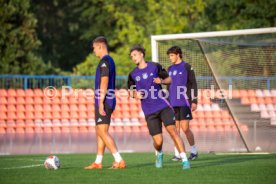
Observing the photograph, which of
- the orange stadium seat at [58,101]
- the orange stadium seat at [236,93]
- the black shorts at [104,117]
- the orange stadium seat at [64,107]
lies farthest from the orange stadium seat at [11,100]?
the black shorts at [104,117]

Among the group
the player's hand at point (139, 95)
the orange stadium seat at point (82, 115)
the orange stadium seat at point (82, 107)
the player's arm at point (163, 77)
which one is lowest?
the orange stadium seat at point (82, 115)

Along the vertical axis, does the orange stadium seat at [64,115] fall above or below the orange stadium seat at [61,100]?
→ below

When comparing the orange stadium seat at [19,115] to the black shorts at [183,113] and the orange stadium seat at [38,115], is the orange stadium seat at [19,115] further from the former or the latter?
the black shorts at [183,113]

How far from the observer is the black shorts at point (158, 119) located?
446 inches

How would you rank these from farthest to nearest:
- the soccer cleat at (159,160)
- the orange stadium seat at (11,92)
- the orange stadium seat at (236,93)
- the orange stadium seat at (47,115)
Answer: the orange stadium seat at (47,115), the orange stadium seat at (11,92), the orange stadium seat at (236,93), the soccer cleat at (159,160)

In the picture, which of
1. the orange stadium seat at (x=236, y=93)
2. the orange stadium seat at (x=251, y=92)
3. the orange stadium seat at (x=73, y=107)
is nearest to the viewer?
the orange stadium seat at (x=236, y=93)

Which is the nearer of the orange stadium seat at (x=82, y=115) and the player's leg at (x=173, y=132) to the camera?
the player's leg at (x=173, y=132)

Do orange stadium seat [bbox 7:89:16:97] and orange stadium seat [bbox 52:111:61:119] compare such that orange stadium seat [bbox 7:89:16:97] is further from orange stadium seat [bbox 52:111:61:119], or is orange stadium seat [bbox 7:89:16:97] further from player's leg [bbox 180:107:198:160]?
player's leg [bbox 180:107:198:160]

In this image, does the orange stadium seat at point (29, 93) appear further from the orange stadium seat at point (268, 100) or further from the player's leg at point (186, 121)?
the player's leg at point (186, 121)

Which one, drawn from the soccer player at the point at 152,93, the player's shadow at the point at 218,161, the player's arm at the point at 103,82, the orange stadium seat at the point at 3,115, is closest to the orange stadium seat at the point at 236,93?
the player's shadow at the point at 218,161

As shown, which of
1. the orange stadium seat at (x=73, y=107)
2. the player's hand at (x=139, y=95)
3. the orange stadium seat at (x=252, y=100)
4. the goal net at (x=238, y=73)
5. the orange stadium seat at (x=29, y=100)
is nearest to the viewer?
the player's hand at (x=139, y=95)

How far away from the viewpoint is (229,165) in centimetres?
1212

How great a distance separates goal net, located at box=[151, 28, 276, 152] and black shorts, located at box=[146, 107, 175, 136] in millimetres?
4284

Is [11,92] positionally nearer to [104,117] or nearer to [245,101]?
[245,101]
